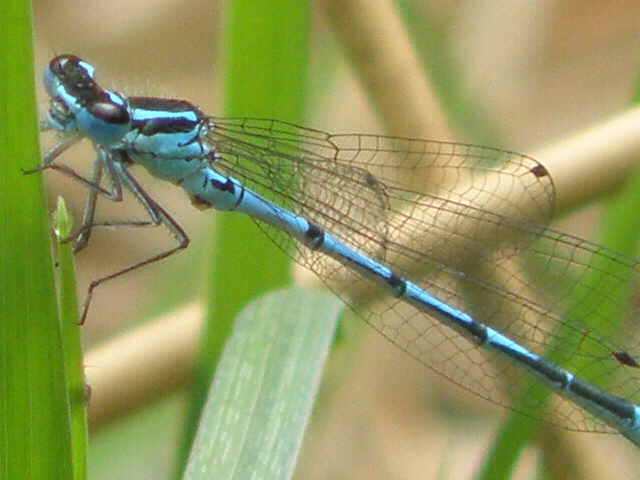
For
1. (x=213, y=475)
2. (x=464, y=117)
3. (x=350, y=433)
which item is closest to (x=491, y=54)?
(x=464, y=117)

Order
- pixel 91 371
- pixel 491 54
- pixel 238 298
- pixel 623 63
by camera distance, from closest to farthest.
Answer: pixel 238 298 < pixel 91 371 < pixel 491 54 < pixel 623 63

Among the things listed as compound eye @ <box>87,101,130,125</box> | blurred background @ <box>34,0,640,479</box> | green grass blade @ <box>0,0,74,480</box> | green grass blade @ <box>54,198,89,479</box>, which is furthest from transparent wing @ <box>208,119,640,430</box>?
green grass blade @ <box>0,0,74,480</box>

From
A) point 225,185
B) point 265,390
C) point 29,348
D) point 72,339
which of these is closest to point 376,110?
Answer: point 225,185

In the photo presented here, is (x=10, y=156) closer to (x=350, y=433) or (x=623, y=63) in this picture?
(x=350, y=433)

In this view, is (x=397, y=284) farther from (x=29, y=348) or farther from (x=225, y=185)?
(x=29, y=348)

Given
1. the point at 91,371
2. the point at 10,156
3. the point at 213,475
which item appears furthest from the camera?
the point at 91,371

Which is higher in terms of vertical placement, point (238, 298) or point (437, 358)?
point (238, 298)

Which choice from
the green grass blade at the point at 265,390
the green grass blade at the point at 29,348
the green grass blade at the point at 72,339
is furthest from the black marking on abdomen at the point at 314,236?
the green grass blade at the point at 29,348
